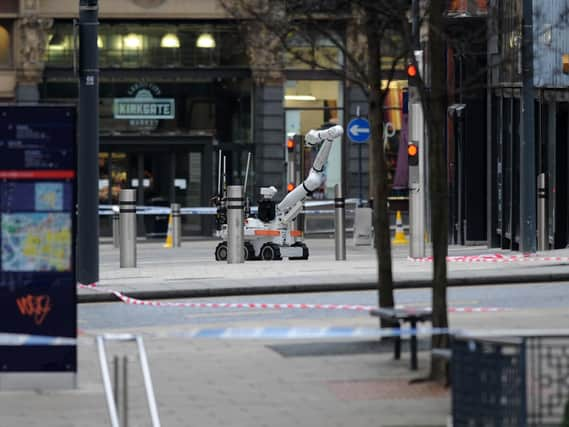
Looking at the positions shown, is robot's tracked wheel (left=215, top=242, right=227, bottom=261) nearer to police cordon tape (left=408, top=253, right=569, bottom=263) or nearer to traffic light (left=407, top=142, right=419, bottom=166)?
police cordon tape (left=408, top=253, right=569, bottom=263)

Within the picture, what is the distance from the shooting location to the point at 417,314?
13.0 m

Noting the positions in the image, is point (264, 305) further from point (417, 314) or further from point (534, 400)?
point (534, 400)

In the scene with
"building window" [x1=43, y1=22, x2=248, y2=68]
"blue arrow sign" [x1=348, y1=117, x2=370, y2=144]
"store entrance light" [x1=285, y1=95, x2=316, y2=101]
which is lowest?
"blue arrow sign" [x1=348, y1=117, x2=370, y2=144]

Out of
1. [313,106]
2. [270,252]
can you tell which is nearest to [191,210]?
[313,106]

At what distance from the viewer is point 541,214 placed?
27734mm

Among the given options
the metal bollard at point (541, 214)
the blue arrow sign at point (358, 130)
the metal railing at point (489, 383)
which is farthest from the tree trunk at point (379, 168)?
the blue arrow sign at point (358, 130)

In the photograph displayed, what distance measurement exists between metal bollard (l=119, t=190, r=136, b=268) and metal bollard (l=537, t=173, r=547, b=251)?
746 cm

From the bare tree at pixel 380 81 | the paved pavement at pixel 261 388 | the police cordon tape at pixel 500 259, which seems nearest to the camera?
the paved pavement at pixel 261 388

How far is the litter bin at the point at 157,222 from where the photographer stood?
42.0 metres

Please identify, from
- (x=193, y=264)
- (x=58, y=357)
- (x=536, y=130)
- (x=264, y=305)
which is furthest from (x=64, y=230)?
(x=536, y=130)

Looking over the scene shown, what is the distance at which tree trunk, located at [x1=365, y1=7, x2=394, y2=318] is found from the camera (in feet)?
47.0

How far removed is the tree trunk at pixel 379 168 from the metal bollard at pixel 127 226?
9946 millimetres

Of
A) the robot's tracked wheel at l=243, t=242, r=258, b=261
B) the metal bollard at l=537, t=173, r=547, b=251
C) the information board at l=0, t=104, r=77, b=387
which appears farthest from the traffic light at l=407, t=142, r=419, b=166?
the information board at l=0, t=104, r=77, b=387

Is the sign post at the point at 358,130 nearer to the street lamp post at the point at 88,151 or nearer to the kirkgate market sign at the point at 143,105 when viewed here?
the kirkgate market sign at the point at 143,105
